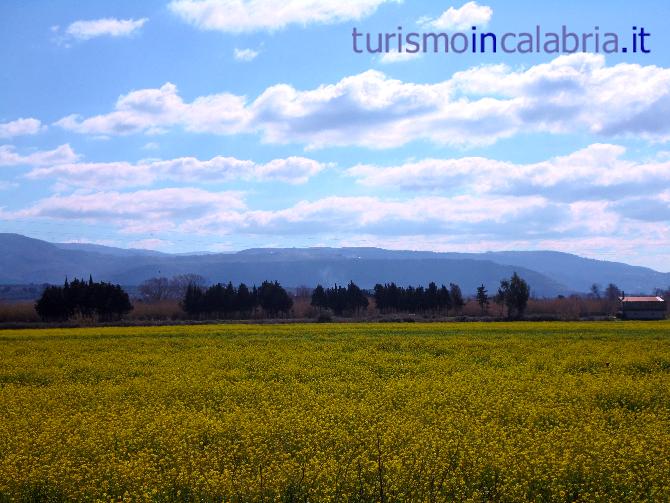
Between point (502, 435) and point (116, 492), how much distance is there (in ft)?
29.1

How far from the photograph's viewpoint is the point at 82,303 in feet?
330

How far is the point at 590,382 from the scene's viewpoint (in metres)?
23.7

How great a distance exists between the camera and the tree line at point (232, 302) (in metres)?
114

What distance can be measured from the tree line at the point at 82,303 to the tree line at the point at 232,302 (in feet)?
43.1

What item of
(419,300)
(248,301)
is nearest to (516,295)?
(419,300)

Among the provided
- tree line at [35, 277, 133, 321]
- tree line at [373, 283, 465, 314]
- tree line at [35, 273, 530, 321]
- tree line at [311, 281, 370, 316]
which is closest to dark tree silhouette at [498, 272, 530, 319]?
tree line at [35, 273, 530, 321]

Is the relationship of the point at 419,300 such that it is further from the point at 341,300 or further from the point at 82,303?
the point at 82,303

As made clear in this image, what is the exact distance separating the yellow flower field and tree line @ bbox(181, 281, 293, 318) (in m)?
83.2

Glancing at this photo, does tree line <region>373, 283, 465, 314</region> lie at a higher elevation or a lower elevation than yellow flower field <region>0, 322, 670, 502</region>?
higher

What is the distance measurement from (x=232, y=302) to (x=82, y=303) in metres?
25.8

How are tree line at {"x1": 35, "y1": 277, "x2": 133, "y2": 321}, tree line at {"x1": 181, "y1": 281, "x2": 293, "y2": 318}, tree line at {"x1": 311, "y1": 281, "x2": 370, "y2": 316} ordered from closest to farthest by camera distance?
tree line at {"x1": 35, "y1": 277, "x2": 133, "y2": 321}
tree line at {"x1": 181, "y1": 281, "x2": 293, "y2": 318}
tree line at {"x1": 311, "y1": 281, "x2": 370, "y2": 316}

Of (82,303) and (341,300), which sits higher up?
(341,300)

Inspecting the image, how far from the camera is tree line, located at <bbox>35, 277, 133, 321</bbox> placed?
98.6 meters

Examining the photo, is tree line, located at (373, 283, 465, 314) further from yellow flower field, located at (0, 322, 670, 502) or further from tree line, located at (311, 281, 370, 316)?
yellow flower field, located at (0, 322, 670, 502)
